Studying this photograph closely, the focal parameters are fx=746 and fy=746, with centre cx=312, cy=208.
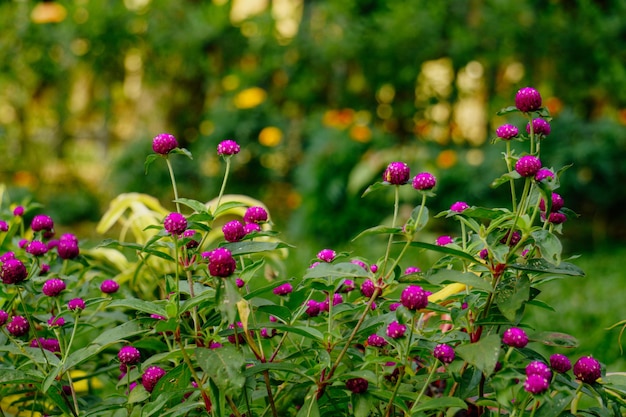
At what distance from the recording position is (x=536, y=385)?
915mm

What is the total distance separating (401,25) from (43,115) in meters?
2.68

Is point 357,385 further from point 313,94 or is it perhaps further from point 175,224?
point 313,94

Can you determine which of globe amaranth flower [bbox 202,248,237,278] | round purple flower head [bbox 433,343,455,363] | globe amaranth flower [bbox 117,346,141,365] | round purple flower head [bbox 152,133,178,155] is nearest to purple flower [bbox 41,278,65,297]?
globe amaranth flower [bbox 117,346,141,365]

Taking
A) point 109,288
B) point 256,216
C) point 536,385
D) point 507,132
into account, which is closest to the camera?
point 536,385

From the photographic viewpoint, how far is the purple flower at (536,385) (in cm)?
91

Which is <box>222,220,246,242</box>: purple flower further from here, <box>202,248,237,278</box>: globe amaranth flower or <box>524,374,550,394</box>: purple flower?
<box>524,374,550,394</box>: purple flower

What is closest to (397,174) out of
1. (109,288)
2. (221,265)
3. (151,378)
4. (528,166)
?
(528,166)

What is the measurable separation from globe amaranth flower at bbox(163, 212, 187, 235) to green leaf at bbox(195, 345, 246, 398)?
6.6 inches

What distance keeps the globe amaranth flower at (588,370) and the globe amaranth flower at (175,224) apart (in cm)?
57

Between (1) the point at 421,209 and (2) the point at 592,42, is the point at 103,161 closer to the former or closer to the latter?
(2) the point at 592,42

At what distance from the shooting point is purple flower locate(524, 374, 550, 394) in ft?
3.00

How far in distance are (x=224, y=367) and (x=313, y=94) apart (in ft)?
15.0

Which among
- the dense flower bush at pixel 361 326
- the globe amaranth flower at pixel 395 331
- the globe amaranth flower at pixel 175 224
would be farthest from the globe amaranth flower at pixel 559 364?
the globe amaranth flower at pixel 175 224

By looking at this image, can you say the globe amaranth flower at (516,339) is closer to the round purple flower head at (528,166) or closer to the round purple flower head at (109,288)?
the round purple flower head at (528,166)
